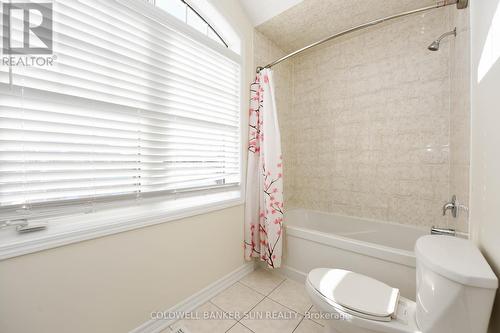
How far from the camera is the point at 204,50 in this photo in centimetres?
154

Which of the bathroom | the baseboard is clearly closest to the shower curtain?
the bathroom

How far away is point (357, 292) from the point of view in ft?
3.40

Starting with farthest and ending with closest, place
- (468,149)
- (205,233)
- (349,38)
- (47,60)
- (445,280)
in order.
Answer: (349,38)
(205,233)
(468,149)
(47,60)
(445,280)

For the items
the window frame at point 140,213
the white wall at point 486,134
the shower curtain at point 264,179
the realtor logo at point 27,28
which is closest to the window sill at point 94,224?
the window frame at point 140,213

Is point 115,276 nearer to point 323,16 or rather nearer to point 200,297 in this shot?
point 200,297

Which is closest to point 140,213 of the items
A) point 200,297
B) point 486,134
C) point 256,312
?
point 200,297

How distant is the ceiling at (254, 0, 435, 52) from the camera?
5.58 ft

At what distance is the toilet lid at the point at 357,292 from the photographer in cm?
93

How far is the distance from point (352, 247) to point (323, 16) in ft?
6.81

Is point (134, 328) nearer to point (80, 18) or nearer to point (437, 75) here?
point (80, 18)

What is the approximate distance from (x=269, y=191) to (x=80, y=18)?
1623 millimetres

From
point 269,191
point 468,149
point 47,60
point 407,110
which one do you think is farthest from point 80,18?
point 407,110

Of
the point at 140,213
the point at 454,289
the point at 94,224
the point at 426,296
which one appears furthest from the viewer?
the point at 140,213

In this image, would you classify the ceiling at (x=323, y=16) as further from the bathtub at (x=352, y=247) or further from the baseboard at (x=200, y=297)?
the baseboard at (x=200, y=297)
